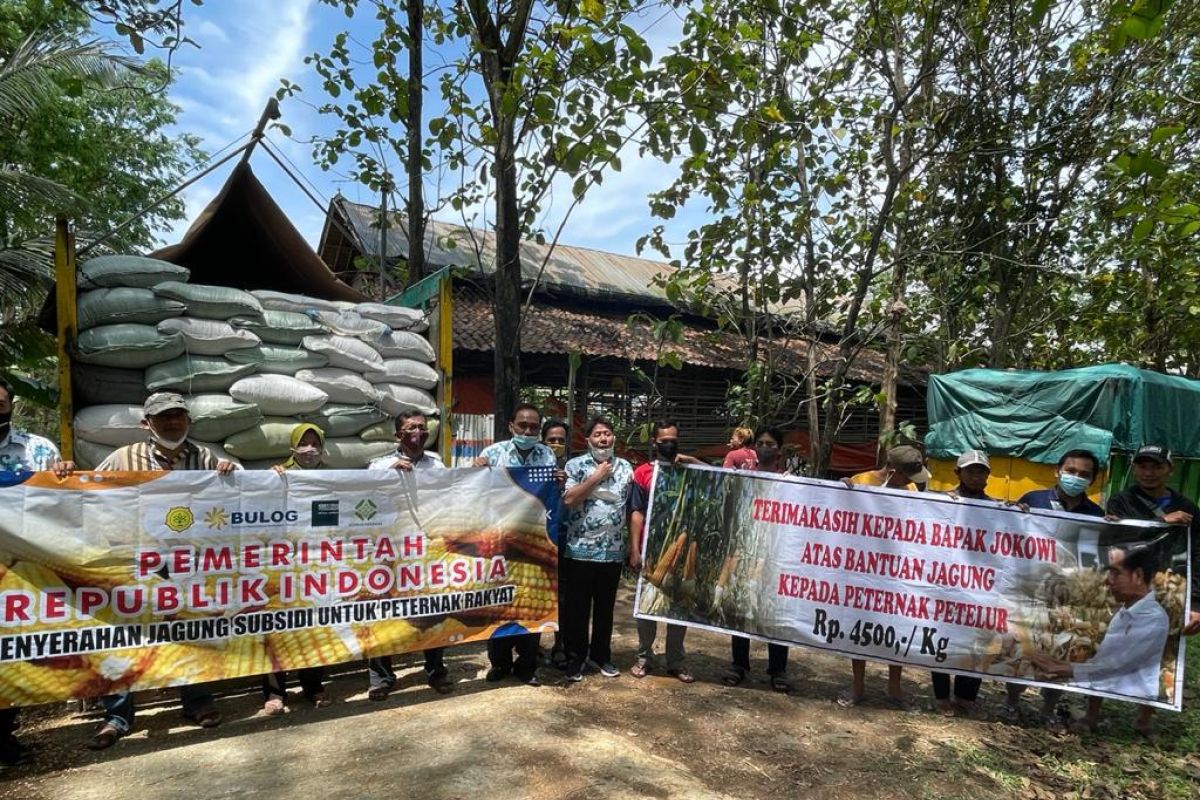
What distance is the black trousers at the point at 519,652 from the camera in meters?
4.09

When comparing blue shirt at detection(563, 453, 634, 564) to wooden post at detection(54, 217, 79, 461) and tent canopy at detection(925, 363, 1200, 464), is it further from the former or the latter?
tent canopy at detection(925, 363, 1200, 464)

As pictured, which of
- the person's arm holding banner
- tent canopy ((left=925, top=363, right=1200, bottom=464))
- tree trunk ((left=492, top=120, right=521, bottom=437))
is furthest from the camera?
tent canopy ((left=925, top=363, right=1200, bottom=464))

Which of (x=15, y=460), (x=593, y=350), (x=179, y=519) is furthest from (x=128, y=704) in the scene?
(x=593, y=350)

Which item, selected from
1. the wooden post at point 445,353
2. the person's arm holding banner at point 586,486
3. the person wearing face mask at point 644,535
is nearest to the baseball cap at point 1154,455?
the person wearing face mask at point 644,535

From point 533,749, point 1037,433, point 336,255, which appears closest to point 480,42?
point 533,749

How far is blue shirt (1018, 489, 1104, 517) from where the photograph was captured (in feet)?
12.5

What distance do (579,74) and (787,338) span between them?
433 cm

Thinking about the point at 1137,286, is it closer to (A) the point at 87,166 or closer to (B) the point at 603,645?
(B) the point at 603,645

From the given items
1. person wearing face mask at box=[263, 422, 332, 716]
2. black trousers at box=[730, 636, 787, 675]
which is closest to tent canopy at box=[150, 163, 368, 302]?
person wearing face mask at box=[263, 422, 332, 716]

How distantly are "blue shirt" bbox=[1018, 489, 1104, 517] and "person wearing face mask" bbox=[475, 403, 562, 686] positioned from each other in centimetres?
283

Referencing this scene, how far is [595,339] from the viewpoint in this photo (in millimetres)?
11008

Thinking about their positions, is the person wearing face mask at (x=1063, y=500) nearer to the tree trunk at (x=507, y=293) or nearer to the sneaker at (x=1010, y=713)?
the sneaker at (x=1010, y=713)

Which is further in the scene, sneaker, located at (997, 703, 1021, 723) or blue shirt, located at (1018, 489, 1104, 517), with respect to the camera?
sneaker, located at (997, 703, 1021, 723)

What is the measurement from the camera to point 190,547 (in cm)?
328
